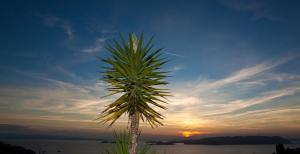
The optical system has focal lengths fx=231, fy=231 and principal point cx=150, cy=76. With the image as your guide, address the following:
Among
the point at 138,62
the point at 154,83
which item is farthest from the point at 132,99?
the point at 138,62

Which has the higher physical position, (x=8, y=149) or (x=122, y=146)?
(x=122, y=146)

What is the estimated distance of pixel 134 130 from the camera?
5020 millimetres

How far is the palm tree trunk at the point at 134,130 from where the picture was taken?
477cm

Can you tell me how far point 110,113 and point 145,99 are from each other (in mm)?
868

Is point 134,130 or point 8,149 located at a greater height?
point 134,130

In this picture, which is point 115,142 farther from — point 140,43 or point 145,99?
point 140,43

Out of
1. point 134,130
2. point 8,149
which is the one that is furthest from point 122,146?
point 8,149

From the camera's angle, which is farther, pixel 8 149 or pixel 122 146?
pixel 8 149

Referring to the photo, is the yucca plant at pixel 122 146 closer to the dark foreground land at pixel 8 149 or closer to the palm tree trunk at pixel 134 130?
the palm tree trunk at pixel 134 130

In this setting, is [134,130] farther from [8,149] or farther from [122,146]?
[8,149]

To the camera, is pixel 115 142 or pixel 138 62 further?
pixel 138 62

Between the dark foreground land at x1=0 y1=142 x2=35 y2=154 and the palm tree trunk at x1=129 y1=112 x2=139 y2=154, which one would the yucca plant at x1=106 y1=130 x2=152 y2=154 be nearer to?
the palm tree trunk at x1=129 y1=112 x2=139 y2=154

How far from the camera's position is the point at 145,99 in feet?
17.9

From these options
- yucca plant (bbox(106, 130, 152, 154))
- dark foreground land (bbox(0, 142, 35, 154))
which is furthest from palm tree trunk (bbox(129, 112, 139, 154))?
dark foreground land (bbox(0, 142, 35, 154))
